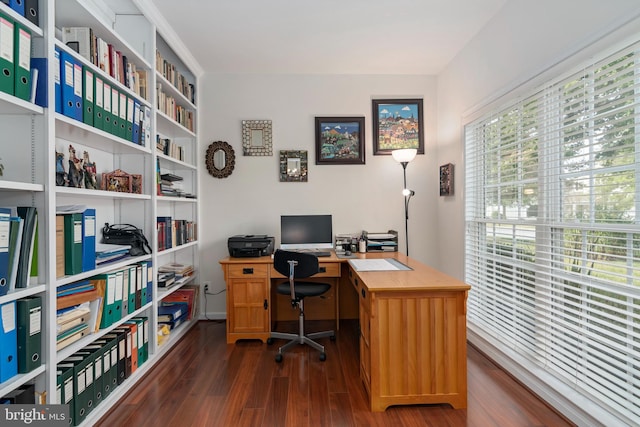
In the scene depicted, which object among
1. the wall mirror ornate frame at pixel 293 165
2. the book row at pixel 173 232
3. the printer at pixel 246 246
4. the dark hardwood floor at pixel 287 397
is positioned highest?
the wall mirror ornate frame at pixel 293 165

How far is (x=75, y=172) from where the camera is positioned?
5.54 ft

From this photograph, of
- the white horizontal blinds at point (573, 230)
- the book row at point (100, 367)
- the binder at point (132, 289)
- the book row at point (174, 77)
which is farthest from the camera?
the book row at point (174, 77)

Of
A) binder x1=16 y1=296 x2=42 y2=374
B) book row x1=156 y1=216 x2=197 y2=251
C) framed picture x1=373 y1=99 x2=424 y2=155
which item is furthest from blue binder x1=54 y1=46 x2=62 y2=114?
framed picture x1=373 y1=99 x2=424 y2=155

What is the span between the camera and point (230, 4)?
7.23ft

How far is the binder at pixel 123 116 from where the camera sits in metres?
1.96

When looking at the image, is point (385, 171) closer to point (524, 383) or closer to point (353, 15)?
point (353, 15)

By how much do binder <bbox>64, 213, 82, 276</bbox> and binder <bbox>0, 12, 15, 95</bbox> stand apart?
1.99 feet

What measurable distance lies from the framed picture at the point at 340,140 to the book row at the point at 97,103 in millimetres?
1672

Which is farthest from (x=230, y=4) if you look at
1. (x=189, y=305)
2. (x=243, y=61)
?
(x=189, y=305)

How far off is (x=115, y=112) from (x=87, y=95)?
25cm

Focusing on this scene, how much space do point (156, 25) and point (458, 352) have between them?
320cm

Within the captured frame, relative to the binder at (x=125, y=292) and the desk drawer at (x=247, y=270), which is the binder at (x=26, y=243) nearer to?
the binder at (x=125, y=292)

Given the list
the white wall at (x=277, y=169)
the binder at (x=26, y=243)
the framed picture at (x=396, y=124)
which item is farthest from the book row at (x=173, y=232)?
the framed picture at (x=396, y=124)

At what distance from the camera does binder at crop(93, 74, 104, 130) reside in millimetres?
1735
